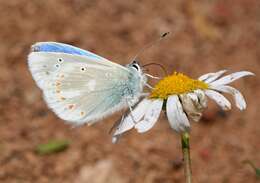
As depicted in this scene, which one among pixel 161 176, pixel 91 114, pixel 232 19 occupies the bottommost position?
pixel 161 176

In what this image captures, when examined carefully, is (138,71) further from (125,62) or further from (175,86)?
(125,62)

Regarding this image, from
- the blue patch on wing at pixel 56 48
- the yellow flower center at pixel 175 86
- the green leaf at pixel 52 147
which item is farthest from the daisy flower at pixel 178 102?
the green leaf at pixel 52 147

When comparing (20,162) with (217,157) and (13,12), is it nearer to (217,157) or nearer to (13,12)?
(217,157)

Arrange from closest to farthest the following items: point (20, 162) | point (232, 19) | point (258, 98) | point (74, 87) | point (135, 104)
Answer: point (135, 104)
point (74, 87)
point (20, 162)
point (258, 98)
point (232, 19)

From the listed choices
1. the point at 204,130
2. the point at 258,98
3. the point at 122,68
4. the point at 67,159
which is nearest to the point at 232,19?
the point at 258,98

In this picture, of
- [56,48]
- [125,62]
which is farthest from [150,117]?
[125,62]

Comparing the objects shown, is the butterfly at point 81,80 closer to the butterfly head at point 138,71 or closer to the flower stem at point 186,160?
the butterfly head at point 138,71
